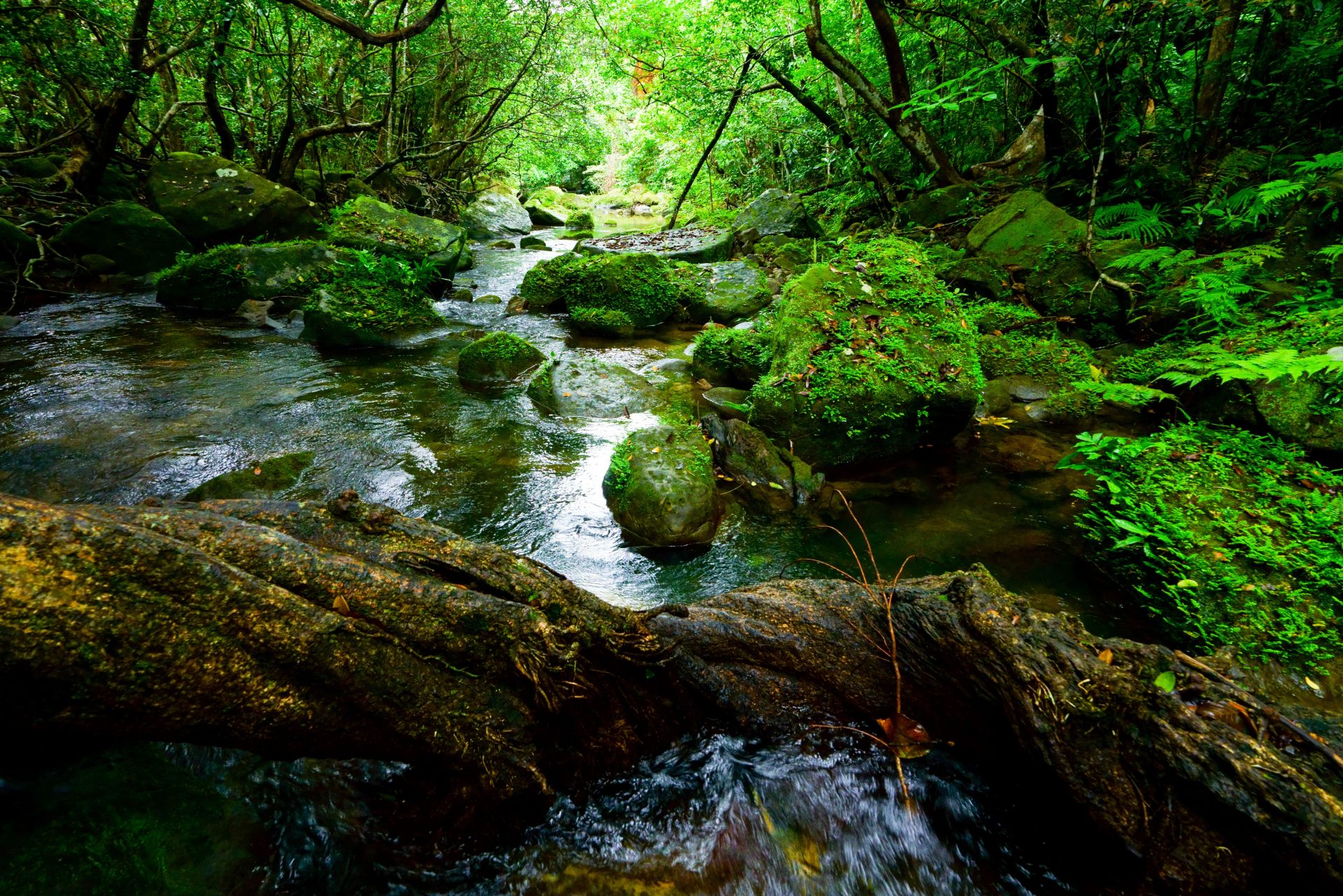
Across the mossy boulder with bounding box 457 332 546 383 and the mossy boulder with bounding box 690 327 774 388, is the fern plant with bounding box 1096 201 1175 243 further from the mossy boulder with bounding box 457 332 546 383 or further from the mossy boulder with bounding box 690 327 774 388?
the mossy boulder with bounding box 457 332 546 383

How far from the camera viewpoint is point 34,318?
7.29 metres

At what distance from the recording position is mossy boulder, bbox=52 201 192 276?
28.5ft

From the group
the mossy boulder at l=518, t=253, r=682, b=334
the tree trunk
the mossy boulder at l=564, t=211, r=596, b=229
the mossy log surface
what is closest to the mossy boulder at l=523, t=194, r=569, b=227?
the mossy boulder at l=564, t=211, r=596, b=229

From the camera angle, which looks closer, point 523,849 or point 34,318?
point 523,849

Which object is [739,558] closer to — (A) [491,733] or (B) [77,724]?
(A) [491,733]

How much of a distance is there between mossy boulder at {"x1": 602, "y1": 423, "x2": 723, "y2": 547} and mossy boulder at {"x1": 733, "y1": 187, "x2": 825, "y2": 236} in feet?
29.6

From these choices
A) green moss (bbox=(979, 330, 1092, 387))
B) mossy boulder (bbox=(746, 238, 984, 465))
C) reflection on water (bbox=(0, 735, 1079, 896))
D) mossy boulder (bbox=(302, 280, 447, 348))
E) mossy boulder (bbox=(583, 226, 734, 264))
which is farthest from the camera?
mossy boulder (bbox=(583, 226, 734, 264))

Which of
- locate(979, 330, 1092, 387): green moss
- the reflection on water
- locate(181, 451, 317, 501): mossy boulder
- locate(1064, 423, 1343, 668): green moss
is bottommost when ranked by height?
locate(181, 451, 317, 501): mossy boulder

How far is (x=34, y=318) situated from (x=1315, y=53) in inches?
620

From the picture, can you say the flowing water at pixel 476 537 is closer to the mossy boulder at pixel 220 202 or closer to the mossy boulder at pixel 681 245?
the mossy boulder at pixel 220 202

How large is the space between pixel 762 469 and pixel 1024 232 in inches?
231

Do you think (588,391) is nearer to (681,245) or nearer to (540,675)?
(540,675)

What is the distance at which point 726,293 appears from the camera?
9.20 meters

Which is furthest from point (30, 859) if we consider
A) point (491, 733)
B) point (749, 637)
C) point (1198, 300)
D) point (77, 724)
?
point (1198, 300)
